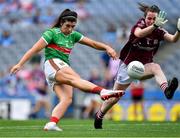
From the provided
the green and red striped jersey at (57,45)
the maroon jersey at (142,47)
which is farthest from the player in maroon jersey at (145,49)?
the green and red striped jersey at (57,45)

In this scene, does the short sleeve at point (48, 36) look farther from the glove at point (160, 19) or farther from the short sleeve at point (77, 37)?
the glove at point (160, 19)

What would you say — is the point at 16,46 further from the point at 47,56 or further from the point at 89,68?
the point at 47,56

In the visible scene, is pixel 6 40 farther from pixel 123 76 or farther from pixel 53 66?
pixel 53 66

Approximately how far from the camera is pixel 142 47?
13.2 meters

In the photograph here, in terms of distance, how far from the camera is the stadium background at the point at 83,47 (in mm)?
23141

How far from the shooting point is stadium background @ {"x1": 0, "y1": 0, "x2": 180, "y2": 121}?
2314 cm

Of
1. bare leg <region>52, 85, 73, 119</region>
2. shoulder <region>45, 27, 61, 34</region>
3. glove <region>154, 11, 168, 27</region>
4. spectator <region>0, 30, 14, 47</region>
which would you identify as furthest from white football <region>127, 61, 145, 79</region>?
spectator <region>0, 30, 14, 47</region>

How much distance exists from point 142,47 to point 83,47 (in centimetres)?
1478

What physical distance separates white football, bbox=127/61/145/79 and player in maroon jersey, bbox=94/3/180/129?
0.51 m

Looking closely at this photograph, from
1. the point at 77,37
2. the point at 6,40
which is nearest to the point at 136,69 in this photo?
the point at 77,37

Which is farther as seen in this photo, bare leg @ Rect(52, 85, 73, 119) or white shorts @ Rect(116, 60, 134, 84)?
white shorts @ Rect(116, 60, 134, 84)

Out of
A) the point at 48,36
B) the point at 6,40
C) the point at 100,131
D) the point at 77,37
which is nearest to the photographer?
the point at 48,36

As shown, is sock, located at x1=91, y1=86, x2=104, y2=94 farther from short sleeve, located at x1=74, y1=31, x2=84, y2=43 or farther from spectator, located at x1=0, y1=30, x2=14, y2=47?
spectator, located at x1=0, y1=30, x2=14, y2=47

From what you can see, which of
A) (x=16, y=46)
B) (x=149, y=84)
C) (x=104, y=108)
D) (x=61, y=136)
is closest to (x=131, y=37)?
(x=104, y=108)
